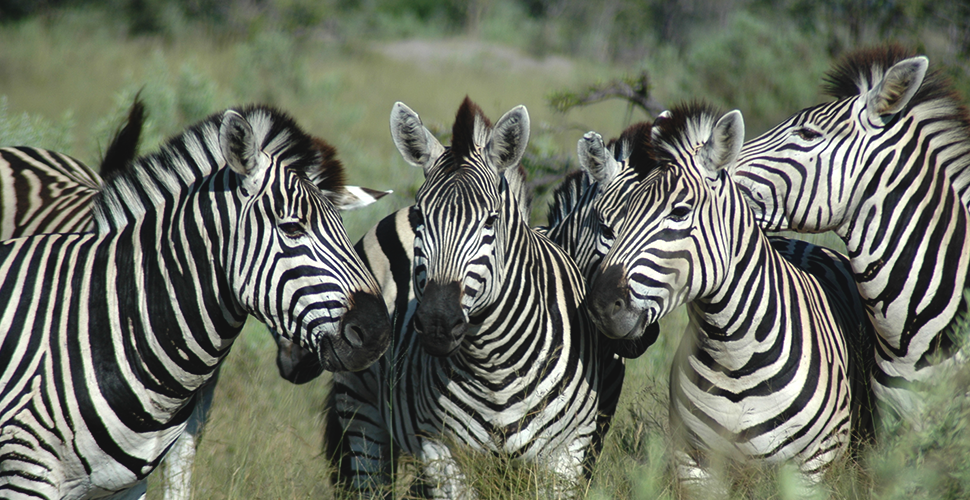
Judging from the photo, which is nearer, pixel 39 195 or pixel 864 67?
pixel 864 67

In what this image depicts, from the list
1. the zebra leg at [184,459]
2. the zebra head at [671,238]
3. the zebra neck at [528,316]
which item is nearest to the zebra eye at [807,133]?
the zebra head at [671,238]

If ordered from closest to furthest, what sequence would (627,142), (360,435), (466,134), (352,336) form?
(352,336) < (466,134) < (627,142) < (360,435)

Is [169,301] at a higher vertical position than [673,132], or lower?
lower

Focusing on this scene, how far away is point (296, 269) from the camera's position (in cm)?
262

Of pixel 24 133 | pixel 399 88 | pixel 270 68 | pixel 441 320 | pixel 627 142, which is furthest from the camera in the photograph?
pixel 399 88

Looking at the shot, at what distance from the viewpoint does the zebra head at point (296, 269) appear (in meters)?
2.60

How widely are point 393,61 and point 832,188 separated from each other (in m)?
19.5

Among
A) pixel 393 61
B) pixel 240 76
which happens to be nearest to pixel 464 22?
pixel 393 61

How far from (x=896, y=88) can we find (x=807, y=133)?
0.41 metres

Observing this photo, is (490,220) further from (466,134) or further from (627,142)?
(627,142)

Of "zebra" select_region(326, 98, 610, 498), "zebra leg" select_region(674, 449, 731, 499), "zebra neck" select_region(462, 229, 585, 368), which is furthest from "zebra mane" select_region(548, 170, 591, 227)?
"zebra leg" select_region(674, 449, 731, 499)

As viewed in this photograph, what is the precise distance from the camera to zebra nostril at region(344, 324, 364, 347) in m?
2.58

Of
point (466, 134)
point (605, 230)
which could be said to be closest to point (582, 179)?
point (605, 230)

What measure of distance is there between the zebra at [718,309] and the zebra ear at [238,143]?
147 cm
